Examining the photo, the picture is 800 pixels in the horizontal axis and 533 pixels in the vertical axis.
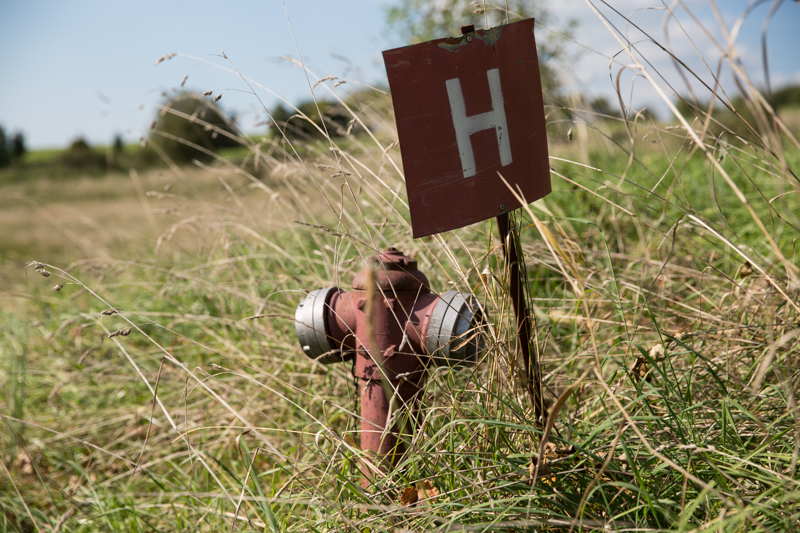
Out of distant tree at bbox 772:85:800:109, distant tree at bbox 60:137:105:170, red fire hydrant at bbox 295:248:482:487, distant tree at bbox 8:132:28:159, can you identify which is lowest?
distant tree at bbox 772:85:800:109

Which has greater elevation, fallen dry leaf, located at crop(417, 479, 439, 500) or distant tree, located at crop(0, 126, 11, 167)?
distant tree, located at crop(0, 126, 11, 167)

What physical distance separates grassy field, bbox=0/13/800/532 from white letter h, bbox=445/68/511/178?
0.19m

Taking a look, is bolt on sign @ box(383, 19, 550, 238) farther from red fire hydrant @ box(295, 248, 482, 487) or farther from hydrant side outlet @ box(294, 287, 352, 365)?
hydrant side outlet @ box(294, 287, 352, 365)

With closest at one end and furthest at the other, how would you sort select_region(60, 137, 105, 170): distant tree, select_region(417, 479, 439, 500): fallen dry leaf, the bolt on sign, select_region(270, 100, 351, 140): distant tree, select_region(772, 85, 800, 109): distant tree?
the bolt on sign
select_region(417, 479, 439, 500): fallen dry leaf
select_region(270, 100, 351, 140): distant tree
select_region(60, 137, 105, 170): distant tree
select_region(772, 85, 800, 109): distant tree

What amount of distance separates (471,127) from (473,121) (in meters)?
0.01

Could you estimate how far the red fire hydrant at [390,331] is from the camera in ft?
4.07

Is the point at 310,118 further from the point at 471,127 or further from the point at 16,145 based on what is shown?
the point at 16,145

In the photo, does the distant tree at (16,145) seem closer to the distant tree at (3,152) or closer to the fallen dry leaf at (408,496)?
the distant tree at (3,152)

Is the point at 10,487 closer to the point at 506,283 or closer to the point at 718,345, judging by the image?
the point at 506,283

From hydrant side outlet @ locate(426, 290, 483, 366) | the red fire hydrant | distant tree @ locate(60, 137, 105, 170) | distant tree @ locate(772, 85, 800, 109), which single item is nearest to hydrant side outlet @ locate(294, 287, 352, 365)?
the red fire hydrant

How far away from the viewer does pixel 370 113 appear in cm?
308

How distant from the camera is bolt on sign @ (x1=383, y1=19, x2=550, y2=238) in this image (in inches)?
40.1

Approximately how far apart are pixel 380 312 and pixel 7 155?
1326 inches

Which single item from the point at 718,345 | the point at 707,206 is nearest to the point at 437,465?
the point at 718,345
